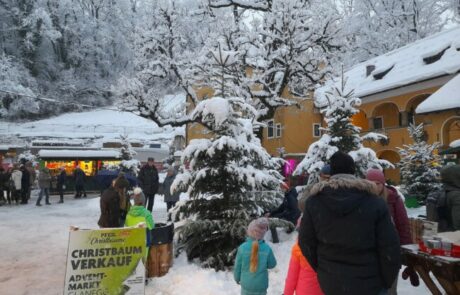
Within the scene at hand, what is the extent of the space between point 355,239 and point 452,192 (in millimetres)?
2847

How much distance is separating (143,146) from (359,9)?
82.2 feet

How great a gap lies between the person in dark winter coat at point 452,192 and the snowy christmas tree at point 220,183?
11.1 ft

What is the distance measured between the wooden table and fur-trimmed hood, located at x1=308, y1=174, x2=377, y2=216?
5.56ft

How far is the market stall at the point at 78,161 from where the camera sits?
87.1 ft

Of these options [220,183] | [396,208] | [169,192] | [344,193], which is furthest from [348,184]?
[169,192]

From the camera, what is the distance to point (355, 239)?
3057 mm

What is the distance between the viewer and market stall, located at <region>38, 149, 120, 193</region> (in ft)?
87.1

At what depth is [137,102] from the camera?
1894 centimetres

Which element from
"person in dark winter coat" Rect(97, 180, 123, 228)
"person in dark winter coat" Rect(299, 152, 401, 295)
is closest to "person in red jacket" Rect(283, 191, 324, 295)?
"person in dark winter coat" Rect(299, 152, 401, 295)

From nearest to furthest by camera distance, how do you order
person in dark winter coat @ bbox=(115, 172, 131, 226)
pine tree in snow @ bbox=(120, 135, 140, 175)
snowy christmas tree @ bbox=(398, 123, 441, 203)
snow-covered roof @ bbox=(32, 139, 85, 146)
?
person in dark winter coat @ bbox=(115, 172, 131, 226)
snowy christmas tree @ bbox=(398, 123, 441, 203)
pine tree in snow @ bbox=(120, 135, 140, 175)
snow-covered roof @ bbox=(32, 139, 85, 146)

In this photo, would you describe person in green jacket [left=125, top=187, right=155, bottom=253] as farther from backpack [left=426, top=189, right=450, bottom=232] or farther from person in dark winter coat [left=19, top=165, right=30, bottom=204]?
person in dark winter coat [left=19, top=165, right=30, bottom=204]

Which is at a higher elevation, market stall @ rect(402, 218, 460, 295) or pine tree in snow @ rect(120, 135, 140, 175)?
pine tree in snow @ rect(120, 135, 140, 175)

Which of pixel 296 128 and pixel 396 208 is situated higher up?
pixel 296 128

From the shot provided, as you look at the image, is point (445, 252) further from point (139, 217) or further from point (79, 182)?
point (79, 182)
